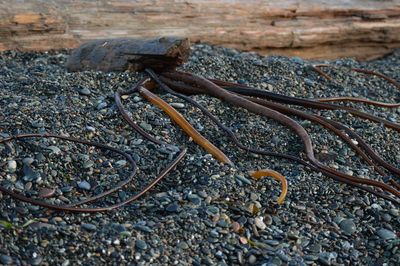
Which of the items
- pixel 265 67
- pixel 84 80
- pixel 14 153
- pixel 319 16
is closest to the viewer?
pixel 14 153

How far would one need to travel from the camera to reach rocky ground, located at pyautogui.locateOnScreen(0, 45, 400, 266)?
10.8 feet

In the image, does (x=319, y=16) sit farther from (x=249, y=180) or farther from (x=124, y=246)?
(x=124, y=246)

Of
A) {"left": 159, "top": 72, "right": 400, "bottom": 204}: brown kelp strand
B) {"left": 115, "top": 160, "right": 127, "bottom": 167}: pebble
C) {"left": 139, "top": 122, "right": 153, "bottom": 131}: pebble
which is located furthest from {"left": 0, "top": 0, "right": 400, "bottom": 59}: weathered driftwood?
{"left": 115, "top": 160, "right": 127, "bottom": 167}: pebble

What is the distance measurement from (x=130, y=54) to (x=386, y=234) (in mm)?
1997

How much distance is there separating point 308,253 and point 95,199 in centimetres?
95

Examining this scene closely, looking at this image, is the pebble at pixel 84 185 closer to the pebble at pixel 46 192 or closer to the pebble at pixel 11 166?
the pebble at pixel 46 192

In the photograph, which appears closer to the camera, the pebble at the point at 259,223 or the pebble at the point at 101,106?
the pebble at the point at 259,223

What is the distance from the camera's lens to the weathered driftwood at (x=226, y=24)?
565 cm

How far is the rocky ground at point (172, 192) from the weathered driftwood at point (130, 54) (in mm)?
123

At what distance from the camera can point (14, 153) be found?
3736mm

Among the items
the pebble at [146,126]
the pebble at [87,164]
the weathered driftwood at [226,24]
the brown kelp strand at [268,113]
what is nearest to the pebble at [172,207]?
the pebble at [87,164]

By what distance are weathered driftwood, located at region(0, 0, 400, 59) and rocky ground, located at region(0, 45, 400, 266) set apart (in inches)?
34.6

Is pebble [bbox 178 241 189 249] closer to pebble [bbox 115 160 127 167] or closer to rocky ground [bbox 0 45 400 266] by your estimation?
rocky ground [bbox 0 45 400 266]

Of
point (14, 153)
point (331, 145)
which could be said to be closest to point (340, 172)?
point (331, 145)
